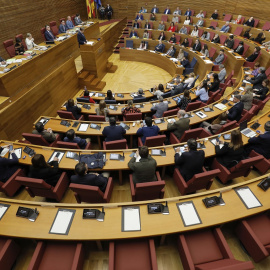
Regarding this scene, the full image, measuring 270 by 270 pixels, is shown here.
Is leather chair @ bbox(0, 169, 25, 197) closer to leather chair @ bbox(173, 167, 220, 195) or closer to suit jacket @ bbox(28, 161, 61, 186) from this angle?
suit jacket @ bbox(28, 161, 61, 186)

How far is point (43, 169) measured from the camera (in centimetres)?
291

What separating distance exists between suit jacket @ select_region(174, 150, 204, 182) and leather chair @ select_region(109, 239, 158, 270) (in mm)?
1226

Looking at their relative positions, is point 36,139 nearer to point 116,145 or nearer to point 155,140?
point 116,145

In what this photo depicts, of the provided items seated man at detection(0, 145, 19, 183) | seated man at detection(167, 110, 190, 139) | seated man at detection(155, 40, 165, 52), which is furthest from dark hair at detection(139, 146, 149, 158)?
seated man at detection(155, 40, 165, 52)

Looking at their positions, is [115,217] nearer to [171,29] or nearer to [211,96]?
[211,96]

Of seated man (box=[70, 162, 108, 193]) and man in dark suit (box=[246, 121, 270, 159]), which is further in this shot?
man in dark suit (box=[246, 121, 270, 159])

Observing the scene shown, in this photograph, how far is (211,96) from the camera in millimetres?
5473

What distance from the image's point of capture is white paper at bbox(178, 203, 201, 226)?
7.55ft

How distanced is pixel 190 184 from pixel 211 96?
138 inches

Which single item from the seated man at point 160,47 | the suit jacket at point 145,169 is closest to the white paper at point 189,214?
the suit jacket at point 145,169

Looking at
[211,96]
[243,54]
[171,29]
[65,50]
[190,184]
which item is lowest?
[190,184]

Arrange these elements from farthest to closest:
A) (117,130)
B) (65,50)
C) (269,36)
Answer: (269,36), (65,50), (117,130)

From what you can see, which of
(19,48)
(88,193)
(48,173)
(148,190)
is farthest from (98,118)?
(19,48)

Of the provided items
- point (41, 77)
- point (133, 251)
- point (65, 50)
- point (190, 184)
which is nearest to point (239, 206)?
point (190, 184)
